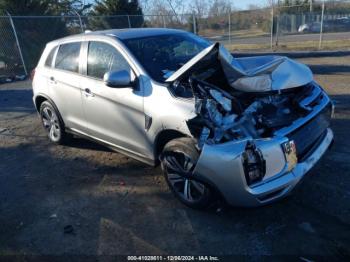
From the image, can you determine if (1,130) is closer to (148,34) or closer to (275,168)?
(148,34)

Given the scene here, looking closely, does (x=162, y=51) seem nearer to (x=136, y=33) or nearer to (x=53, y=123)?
(x=136, y=33)

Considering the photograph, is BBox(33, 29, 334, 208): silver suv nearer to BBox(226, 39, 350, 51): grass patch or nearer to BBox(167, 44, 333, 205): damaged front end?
BBox(167, 44, 333, 205): damaged front end

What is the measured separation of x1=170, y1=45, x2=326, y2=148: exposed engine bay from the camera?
10.6ft

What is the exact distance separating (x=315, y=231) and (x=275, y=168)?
0.75m

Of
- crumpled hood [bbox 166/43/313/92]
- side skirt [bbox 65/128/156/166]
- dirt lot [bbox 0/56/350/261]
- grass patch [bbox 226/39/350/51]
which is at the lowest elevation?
grass patch [bbox 226/39/350/51]

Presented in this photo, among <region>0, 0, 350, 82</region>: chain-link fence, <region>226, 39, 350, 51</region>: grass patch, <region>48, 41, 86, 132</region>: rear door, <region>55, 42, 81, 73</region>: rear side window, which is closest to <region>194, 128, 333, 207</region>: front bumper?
<region>48, 41, 86, 132</region>: rear door

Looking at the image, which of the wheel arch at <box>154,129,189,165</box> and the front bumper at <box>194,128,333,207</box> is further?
the wheel arch at <box>154,129,189,165</box>

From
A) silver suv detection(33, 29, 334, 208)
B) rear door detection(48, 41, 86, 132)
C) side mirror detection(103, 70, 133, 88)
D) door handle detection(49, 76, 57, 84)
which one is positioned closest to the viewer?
silver suv detection(33, 29, 334, 208)

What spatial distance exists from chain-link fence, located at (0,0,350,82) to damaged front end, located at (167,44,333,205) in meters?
11.8

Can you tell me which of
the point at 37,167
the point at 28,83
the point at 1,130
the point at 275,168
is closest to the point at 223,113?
the point at 275,168

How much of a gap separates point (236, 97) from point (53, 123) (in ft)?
11.2

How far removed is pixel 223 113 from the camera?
3.38m

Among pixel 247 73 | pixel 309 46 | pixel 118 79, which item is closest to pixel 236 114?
pixel 247 73

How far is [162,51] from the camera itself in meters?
4.43
